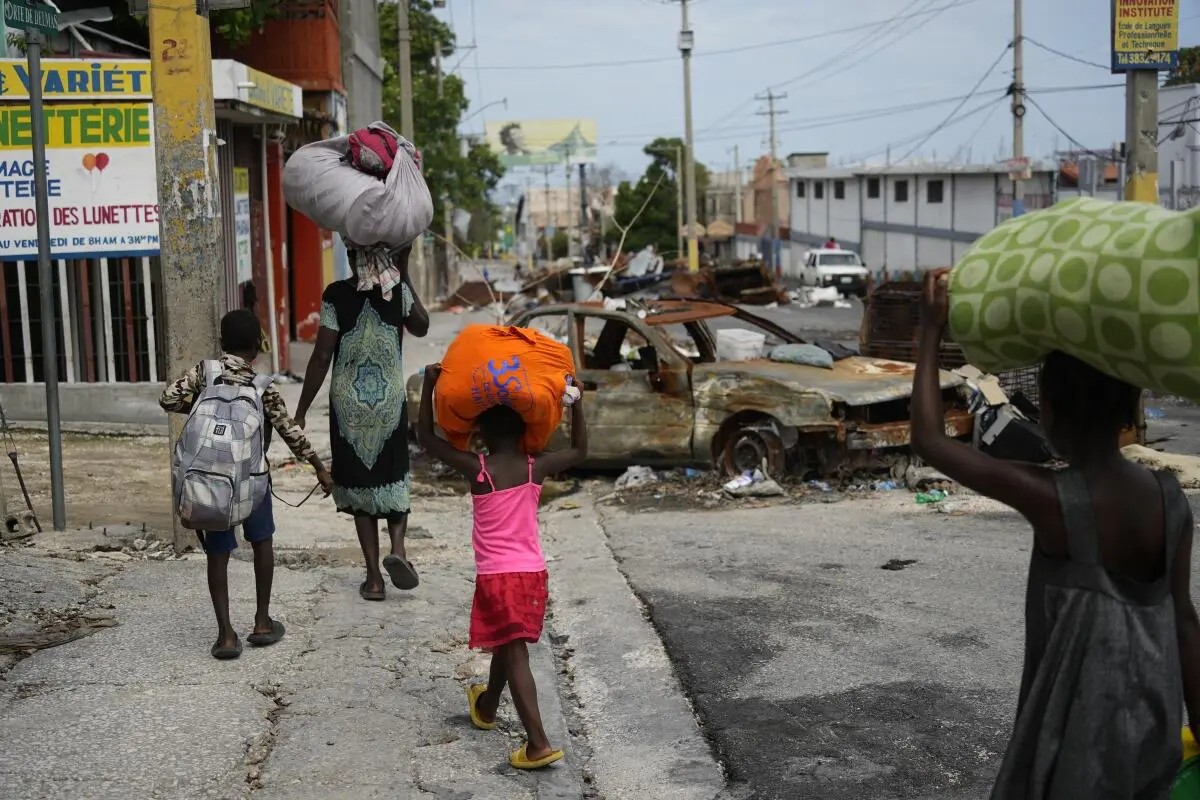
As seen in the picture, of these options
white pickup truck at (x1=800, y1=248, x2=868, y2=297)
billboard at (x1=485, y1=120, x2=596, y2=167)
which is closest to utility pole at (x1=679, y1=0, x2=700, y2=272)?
white pickup truck at (x1=800, y1=248, x2=868, y2=297)

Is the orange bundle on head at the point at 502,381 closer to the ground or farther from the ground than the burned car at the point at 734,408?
farther from the ground

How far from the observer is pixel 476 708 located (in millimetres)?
5059

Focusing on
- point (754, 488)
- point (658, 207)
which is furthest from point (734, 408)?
point (658, 207)

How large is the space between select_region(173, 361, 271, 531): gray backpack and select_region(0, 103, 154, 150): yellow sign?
726cm

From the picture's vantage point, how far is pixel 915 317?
16.5 m

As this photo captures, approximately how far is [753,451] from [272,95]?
7.11m

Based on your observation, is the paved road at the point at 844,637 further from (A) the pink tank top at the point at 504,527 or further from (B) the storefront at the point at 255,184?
(B) the storefront at the point at 255,184

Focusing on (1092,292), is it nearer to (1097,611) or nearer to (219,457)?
(1097,611)

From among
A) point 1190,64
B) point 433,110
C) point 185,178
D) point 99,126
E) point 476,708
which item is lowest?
point 476,708

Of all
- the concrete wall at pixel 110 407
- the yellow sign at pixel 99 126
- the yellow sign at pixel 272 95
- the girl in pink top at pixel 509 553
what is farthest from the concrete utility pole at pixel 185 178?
the yellow sign at pixel 272 95

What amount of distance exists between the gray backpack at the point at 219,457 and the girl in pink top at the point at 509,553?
3.67 feet

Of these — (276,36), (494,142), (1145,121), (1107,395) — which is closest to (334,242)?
(276,36)

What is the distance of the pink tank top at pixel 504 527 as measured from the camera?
4.57m

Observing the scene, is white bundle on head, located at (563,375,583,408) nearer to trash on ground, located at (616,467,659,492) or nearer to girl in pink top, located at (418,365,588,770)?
girl in pink top, located at (418,365,588,770)
